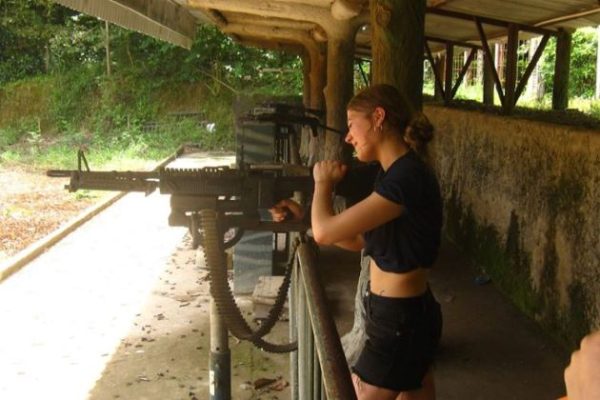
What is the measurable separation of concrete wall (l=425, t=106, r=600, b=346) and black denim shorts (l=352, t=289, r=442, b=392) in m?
1.93

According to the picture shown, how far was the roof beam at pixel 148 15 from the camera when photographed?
6645 millimetres

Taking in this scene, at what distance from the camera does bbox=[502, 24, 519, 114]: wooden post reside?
6996 millimetres

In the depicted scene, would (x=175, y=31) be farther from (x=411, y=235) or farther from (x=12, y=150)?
(x=12, y=150)

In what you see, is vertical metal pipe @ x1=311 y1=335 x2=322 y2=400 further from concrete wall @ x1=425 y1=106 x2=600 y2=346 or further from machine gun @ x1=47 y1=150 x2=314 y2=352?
concrete wall @ x1=425 y1=106 x2=600 y2=346

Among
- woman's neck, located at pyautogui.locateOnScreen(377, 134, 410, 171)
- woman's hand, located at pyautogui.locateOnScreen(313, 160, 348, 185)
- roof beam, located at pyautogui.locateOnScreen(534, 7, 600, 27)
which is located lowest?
woman's hand, located at pyautogui.locateOnScreen(313, 160, 348, 185)

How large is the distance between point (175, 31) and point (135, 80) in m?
13.0

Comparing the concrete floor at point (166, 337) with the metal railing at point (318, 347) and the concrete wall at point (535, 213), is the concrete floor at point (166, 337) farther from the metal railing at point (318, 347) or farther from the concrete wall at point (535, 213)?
the metal railing at point (318, 347)

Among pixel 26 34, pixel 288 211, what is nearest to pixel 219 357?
pixel 288 211

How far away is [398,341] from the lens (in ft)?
7.97

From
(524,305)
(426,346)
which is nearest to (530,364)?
(524,305)

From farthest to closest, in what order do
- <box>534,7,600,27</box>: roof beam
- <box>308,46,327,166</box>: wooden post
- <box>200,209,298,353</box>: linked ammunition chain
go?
<box>308,46,327,166</box>: wooden post → <box>534,7,600,27</box>: roof beam → <box>200,209,298,353</box>: linked ammunition chain

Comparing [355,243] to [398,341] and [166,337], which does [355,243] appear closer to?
[398,341]

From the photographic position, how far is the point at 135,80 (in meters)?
23.1

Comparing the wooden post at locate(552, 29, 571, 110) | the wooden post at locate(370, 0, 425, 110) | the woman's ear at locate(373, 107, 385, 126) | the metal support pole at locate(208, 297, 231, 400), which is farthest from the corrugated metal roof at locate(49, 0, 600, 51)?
the woman's ear at locate(373, 107, 385, 126)
